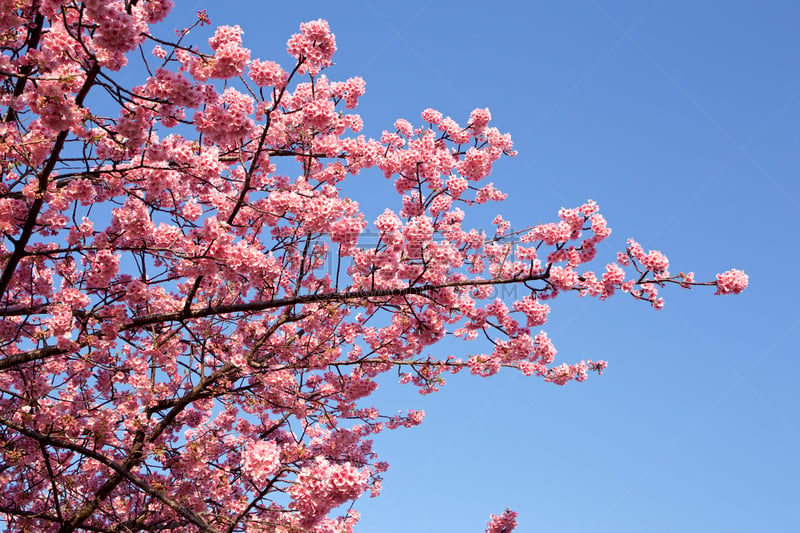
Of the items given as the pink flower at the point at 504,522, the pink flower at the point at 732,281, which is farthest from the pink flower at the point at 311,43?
the pink flower at the point at 504,522

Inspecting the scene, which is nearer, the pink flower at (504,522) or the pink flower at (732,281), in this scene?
the pink flower at (732,281)

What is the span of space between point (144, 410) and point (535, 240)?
19.1ft

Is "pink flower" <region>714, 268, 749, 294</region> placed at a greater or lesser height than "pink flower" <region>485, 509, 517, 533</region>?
greater

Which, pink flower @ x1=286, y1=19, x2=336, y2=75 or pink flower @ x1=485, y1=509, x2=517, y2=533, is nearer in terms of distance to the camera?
pink flower @ x1=286, y1=19, x2=336, y2=75

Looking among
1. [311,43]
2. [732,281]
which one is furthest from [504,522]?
[311,43]

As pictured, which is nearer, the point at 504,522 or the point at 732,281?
the point at 732,281

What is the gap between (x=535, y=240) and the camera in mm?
7816

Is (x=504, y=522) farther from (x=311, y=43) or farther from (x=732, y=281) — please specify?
(x=311, y=43)

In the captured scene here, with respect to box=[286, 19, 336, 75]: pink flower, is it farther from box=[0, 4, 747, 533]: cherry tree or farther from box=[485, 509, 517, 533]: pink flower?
box=[485, 509, 517, 533]: pink flower

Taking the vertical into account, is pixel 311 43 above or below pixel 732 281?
above

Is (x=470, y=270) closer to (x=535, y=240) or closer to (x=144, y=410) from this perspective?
(x=535, y=240)

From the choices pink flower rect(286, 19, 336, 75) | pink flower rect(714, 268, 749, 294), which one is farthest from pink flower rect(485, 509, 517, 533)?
pink flower rect(286, 19, 336, 75)

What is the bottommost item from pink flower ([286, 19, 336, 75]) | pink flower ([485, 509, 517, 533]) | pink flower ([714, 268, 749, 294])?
pink flower ([485, 509, 517, 533])

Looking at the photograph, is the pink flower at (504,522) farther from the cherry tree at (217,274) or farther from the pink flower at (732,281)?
the pink flower at (732,281)
